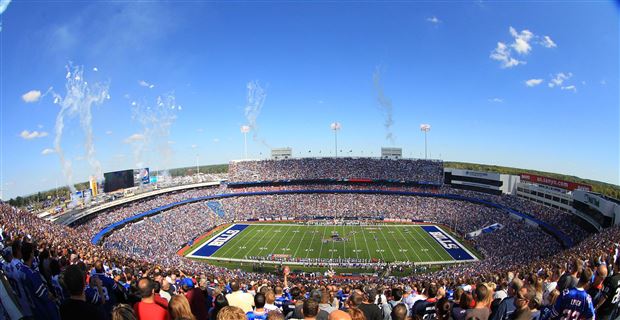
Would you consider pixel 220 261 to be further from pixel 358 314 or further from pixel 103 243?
pixel 358 314

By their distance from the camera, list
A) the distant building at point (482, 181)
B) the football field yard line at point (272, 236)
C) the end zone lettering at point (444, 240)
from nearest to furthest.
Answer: the football field yard line at point (272, 236) < the end zone lettering at point (444, 240) < the distant building at point (482, 181)

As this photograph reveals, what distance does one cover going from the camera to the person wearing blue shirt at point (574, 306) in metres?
4.75

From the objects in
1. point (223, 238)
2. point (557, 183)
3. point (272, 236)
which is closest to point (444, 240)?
point (557, 183)

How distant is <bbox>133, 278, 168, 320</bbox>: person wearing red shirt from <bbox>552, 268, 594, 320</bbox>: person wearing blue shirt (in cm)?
575

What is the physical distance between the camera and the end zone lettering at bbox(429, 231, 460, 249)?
3766cm

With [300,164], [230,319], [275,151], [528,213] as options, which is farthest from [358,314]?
[275,151]

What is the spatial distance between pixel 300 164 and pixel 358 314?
6590 centimetres

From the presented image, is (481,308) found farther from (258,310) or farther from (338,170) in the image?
(338,170)

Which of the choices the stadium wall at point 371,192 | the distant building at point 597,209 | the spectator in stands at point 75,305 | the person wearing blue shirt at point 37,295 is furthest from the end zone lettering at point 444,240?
the spectator in stands at point 75,305

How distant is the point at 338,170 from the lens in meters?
66.3

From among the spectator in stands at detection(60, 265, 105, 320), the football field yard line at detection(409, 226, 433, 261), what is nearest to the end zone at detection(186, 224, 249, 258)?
the football field yard line at detection(409, 226, 433, 261)

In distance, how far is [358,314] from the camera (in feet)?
11.4

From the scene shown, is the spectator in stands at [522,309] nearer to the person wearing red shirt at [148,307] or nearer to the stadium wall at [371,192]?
the person wearing red shirt at [148,307]

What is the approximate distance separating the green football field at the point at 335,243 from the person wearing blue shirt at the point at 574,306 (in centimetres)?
2984
